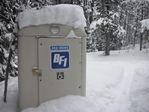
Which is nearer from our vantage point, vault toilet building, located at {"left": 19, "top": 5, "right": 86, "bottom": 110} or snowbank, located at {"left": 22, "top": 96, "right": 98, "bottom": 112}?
snowbank, located at {"left": 22, "top": 96, "right": 98, "bottom": 112}

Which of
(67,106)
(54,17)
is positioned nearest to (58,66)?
(67,106)

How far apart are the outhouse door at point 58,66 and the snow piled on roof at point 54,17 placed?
0.37 metres

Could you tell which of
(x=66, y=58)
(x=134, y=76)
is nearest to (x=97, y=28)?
(x=134, y=76)

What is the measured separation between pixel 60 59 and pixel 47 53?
31 centimetres

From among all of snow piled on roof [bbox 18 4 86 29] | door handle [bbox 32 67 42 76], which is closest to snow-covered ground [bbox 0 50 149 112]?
door handle [bbox 32 67 42 76]

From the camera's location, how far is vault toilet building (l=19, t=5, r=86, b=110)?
18.3ft

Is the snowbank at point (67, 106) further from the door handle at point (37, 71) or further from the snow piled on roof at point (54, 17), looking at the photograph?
the snow piled on roof at point (54, 17)

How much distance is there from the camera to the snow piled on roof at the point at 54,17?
5609 mm

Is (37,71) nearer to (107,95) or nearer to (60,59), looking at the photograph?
(60,59)

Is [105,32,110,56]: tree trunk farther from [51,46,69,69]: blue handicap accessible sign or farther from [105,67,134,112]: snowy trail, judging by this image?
[51,46,69,69]: blue handicap accessible sign

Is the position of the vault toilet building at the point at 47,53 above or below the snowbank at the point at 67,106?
above

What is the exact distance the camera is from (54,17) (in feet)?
18.6

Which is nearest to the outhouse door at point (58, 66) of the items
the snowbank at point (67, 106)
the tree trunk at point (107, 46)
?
the snowbank at point (67, 106)

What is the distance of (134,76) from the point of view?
8.29m
